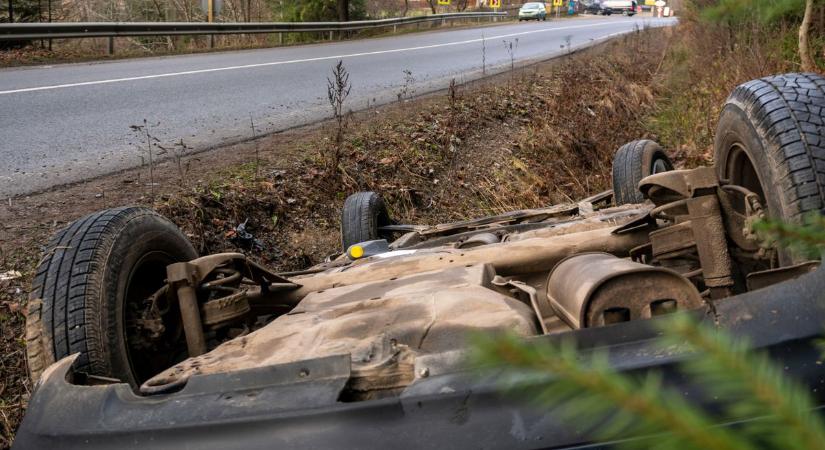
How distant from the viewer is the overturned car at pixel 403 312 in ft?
6.05

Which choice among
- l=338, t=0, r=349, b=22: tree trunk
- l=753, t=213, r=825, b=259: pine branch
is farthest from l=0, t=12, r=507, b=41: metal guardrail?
l=753, t=213, r=825, b=259: pine branch

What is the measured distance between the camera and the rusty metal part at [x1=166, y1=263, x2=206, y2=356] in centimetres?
315

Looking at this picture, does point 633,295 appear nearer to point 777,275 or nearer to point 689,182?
point 777,275

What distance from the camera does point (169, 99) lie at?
10.8 m

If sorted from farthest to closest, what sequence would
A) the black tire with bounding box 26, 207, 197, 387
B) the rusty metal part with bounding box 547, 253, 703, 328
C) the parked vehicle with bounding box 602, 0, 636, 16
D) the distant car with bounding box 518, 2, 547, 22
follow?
Result: the parked vehicle with bounding box 602, 0, 636, 16
the distant car with bounding box 518, 2, 547, 22
the black tire with bounding box 26, 207, 197, 387
the rusty metal part with bounding box 547, 253, 703, 328

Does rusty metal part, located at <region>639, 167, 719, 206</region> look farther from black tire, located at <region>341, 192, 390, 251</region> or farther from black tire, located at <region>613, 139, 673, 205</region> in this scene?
black tire, located at <region>341, 192, 390, 251</region>

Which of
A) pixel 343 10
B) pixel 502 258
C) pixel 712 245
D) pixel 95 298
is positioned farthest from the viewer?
pixel 343 10

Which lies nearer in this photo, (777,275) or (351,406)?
(351,406)

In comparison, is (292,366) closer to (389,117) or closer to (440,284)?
(440,284)

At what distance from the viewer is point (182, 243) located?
11.9 feet

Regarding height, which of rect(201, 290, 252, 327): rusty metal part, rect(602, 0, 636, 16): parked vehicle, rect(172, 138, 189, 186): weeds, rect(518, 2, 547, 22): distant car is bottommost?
rect(201, 290, 252, 327): rusty metal part

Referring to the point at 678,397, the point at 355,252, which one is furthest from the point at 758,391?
the point at 355,252

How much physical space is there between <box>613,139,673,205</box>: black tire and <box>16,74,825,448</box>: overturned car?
86 centimetres

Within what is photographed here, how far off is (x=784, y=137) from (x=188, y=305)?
2404 mm
